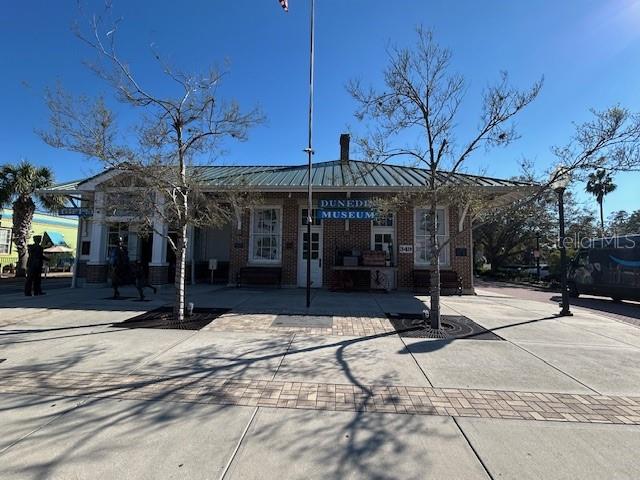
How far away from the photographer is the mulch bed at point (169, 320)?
7.35 metres

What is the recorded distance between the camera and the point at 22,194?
21047 mm

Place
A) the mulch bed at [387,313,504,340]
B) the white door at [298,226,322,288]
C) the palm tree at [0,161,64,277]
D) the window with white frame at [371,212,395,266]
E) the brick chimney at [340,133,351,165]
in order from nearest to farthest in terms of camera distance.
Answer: the mulch bed at [387,313,504,340], the window with white frame at [371,212,395,266], the white door at [298,226,322,288], the brick chimney at [340,133,351,165], the palm tree at [0,161,64,277]

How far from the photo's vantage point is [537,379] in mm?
4812

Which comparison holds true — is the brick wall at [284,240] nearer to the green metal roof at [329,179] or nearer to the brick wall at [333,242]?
the brick wall at [333,242]

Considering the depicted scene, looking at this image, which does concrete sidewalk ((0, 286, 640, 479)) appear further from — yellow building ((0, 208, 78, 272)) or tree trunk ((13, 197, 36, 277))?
yellow building ((0, 208, 78, 272))

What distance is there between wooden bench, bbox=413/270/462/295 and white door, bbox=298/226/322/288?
3704 mm

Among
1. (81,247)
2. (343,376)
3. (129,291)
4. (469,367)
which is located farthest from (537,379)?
(81,247)

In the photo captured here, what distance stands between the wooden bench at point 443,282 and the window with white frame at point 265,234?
5566 millimetres

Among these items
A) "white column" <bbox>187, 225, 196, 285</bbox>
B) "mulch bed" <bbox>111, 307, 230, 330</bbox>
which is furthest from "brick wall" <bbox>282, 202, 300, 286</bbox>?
"mulch bed" <bbox>111, 307, 230, 330</bbox>

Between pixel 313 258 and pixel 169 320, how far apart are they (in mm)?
7214

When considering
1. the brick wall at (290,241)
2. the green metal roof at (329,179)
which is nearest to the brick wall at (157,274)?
the green metal roof at (329,179)

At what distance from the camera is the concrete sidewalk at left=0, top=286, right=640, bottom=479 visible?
112 inches

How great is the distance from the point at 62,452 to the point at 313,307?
22.9ft

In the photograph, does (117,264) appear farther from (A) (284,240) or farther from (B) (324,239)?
(B) (324,239)
